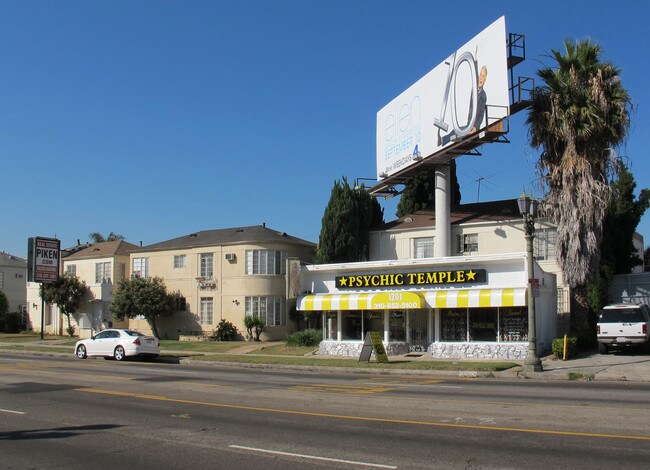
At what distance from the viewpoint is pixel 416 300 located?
1137 inches

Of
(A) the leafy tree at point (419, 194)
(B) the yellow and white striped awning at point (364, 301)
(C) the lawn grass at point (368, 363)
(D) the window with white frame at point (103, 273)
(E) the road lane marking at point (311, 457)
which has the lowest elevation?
(C) the lawn grass at point (368, 363)

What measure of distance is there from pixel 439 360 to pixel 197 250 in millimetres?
22034

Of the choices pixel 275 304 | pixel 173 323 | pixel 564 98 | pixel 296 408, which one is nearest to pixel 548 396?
pixel 296 408

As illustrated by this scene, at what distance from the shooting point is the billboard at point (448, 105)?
30.2 metres

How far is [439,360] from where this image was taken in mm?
27031

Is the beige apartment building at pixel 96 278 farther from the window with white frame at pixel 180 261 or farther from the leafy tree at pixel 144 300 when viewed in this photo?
the window with white frame at pixel 180 261

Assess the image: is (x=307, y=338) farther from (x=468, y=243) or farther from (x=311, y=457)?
(x=311, y=457)

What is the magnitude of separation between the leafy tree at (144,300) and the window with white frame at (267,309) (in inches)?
258

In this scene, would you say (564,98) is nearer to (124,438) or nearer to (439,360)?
(439,360)

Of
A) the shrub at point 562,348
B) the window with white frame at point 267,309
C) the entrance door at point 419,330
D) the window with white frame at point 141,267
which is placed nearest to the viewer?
the shrub at point 562,348

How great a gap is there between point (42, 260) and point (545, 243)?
33.2 meters

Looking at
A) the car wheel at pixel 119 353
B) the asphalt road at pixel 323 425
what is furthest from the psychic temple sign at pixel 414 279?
the car wheel at pixel 119 353

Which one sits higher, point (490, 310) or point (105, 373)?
point (490, 310)

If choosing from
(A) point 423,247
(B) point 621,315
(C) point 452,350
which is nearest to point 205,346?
(A) point 423,247
